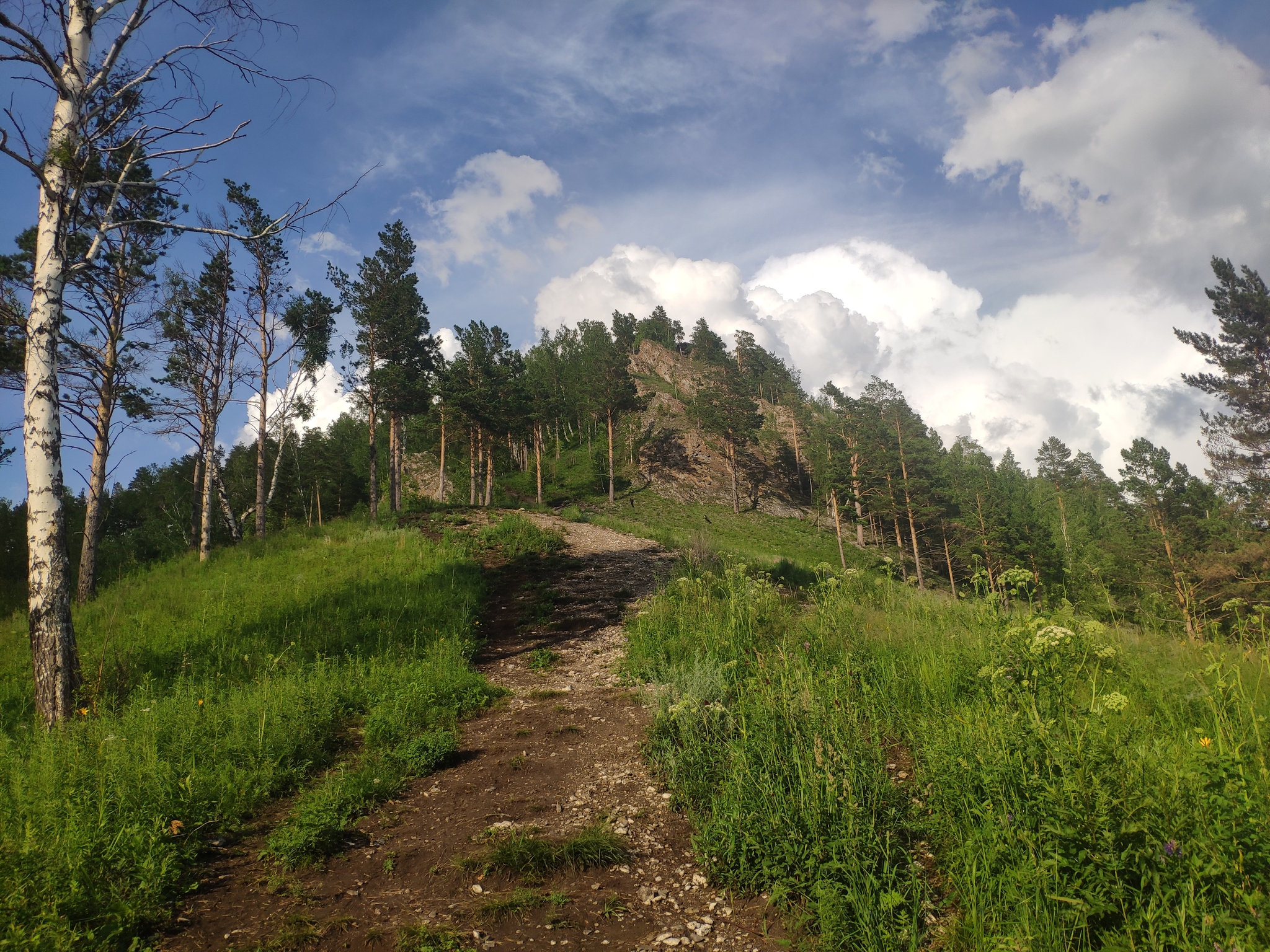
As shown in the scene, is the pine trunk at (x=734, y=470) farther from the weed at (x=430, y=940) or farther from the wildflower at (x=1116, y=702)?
the weed at (x=430, y=940)

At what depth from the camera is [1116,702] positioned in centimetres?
308

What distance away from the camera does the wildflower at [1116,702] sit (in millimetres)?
3018

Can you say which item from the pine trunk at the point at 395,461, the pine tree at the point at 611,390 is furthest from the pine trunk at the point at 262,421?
the pine tree at the point at 611,390

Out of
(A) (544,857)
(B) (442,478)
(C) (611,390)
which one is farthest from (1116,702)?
(B) (442,478)

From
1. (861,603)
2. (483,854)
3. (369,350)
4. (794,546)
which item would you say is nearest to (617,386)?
(794,546)

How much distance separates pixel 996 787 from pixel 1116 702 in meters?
0.82

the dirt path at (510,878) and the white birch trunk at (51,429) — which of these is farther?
the white birch trunk at (51,429)

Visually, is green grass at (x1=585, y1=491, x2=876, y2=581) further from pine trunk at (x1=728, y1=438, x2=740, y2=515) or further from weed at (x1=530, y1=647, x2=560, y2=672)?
weed at (x1=530, y1=647, x2=560, y2=672)

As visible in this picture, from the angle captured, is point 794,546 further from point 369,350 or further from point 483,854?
point 483,854

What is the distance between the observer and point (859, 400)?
153ft

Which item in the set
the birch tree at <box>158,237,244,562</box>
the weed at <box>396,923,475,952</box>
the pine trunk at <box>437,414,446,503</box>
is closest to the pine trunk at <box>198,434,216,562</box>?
the birch tree at <box>158,237,244,562</box>

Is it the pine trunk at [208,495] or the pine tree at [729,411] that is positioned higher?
the pine tree at [729,411]

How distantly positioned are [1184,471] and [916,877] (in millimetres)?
46554

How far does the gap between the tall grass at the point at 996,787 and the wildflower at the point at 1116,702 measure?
0.05 ft
